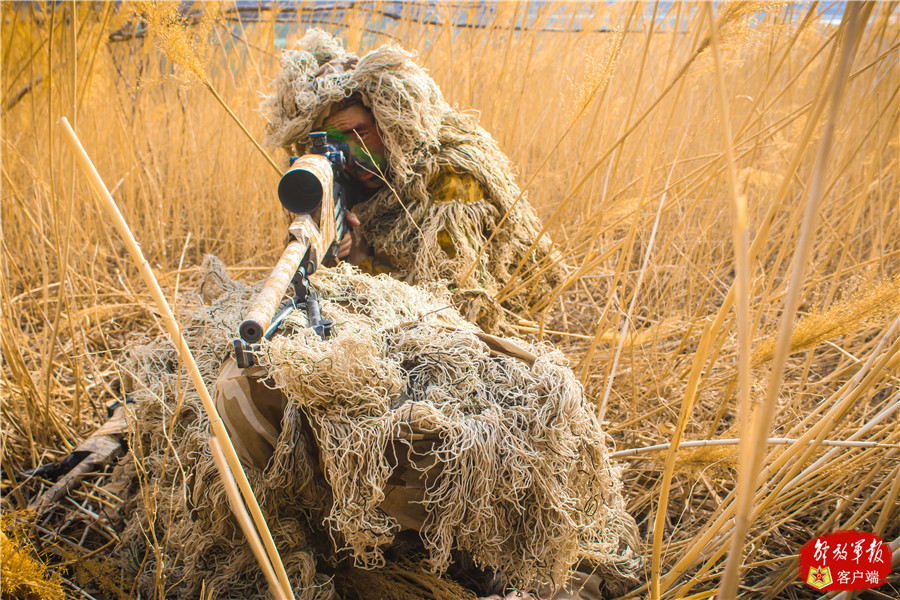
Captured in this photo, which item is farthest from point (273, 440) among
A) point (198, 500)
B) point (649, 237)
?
point (649, 237)

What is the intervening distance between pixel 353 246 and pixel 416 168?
22 cm

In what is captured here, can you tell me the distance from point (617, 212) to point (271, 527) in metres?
0.86

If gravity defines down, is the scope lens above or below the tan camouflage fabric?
above

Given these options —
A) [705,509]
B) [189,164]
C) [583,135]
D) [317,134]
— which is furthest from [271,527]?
[583,135]

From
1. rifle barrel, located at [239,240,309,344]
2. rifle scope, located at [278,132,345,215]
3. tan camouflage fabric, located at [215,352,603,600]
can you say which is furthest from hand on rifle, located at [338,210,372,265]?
tan camouflage fabric, located at [215,352,603,600]

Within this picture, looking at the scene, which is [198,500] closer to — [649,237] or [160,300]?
[160,300]

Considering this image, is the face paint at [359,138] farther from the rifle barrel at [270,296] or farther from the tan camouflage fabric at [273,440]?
the tan camouflage fabric at [273,440]

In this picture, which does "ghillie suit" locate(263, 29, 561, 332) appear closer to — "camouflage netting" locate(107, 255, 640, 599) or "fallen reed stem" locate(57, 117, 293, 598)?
"camouflage netting" locate(107, 255, 640, 599)

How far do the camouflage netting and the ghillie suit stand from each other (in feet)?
0.86

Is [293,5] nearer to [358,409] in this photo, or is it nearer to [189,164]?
[189,164]

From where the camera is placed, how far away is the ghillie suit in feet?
3.43

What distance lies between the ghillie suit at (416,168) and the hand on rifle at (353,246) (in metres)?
0.03

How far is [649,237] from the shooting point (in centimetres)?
156

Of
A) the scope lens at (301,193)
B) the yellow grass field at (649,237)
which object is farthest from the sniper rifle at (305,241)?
the yellow grass field at (649,237)
